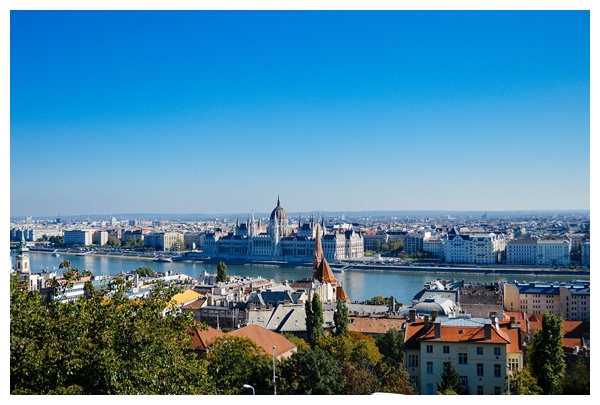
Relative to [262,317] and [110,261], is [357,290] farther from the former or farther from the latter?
[110,261]

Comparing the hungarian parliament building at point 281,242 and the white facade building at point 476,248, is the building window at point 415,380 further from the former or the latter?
the hungarian parliament building at point 281,242

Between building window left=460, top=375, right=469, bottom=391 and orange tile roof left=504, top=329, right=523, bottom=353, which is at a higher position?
orange tile roof left=504, top=329, right=523, bottom=353

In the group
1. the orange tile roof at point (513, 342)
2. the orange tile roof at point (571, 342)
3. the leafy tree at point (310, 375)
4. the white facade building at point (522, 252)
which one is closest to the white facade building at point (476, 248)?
the white facade building at point (522, 252)

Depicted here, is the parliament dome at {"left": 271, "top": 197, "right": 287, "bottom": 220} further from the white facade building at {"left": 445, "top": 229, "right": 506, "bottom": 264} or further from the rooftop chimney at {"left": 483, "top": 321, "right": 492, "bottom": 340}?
the rooftop chimney at {"left": 483, "top": 321, "right": 492, "bottom": 340}

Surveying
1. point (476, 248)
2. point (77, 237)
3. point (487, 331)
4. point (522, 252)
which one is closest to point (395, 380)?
point (487, 331)

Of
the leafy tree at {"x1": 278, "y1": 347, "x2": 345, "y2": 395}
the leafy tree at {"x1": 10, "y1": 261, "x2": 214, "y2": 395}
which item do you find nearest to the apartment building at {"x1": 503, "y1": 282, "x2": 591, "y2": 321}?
the leafy tree at {"x1": 278, "y1": 347, "x2": 345, "y2": 395}

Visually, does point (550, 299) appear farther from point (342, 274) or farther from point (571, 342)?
point (342, 274)

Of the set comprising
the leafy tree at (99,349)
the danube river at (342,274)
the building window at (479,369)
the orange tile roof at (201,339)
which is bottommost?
the danube river at (342,274)
